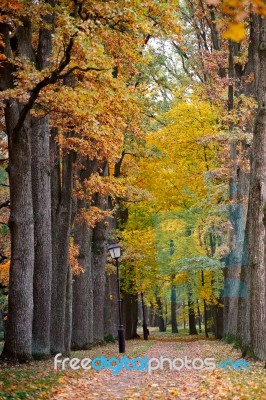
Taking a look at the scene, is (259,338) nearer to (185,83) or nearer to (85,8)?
(85,8)

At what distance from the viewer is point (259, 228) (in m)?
12.9

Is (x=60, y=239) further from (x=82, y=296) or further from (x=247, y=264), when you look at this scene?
(x=247, y=264)

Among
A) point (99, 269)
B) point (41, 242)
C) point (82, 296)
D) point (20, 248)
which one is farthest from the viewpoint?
point (99, 269)

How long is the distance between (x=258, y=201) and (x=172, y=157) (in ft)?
52.0

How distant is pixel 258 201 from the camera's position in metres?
12.8

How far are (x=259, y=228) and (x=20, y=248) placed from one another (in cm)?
533

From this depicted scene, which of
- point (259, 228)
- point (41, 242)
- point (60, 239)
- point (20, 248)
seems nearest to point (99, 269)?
point (60, 239)

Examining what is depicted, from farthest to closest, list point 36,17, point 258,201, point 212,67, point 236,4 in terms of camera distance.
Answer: point 212,67, point 258,201, point 36,17, point 236,4

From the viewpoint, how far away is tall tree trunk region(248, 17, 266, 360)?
41.4 ft

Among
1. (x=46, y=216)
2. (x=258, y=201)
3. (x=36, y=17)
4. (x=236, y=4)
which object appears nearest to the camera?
(x=236, y=4)

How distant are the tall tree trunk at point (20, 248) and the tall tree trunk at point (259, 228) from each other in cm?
497

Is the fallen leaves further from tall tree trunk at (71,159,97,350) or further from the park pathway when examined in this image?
tall tree trunk at (71,159,97,350)

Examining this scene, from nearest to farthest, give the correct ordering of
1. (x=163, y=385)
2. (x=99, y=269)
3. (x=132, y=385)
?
(x=163, y=385) → (x=132, y=385) → (x=99, y=269)

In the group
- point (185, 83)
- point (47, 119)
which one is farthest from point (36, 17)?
point (185, 83)
